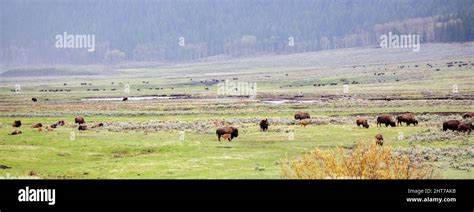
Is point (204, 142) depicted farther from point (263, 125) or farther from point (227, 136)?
point (263, 125)

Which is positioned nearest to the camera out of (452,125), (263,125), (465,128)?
(465,128)

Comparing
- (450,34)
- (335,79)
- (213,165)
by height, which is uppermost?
(450,34)

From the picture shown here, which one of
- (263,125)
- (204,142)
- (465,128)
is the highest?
(263,125)

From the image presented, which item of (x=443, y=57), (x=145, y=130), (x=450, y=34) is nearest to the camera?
(x=145, y=130)

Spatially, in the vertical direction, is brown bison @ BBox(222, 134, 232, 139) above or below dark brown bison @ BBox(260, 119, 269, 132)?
below

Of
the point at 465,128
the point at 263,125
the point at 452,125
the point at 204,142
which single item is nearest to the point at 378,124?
the point at 452,125

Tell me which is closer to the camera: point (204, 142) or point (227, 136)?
point (204, 142)

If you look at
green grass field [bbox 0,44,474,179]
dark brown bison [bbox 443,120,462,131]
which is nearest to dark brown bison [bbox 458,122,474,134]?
dark brown bison [bbox 443,120,462,131]

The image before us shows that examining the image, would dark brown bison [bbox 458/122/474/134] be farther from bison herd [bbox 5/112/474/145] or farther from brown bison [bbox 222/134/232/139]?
brown bison [bbox 222/134/232/139]

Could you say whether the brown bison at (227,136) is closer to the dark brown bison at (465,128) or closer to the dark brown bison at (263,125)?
the dark brown bison at (263,125)

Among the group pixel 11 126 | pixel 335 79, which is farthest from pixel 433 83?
pixel 11 126
